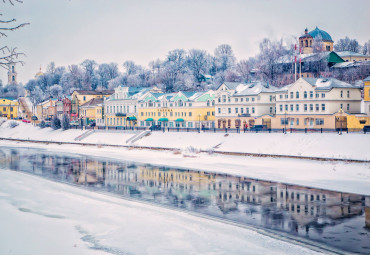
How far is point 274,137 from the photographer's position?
5525 centimetres

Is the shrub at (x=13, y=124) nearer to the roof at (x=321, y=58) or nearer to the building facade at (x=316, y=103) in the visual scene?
the roof at (x=321, y=58)

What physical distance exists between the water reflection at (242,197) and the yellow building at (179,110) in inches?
1145

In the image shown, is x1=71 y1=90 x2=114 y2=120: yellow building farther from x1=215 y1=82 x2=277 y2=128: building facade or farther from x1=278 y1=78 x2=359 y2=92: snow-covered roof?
x1=278 y1=78 x2=359 y2=92: snow-covered roof

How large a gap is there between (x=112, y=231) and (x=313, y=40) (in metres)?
108

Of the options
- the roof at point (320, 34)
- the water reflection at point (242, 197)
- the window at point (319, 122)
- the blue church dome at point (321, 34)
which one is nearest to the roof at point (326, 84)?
the window at point (319, 122)

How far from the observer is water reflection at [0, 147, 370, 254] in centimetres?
2467

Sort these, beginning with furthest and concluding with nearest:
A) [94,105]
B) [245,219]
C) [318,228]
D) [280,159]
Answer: [94,105]
[280,159]
[245,219]
[318,228]

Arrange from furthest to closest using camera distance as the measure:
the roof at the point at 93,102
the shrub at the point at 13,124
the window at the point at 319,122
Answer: the shrub at the point at 13,124
the roof at the point at 93,102
the window at the point at 319,122

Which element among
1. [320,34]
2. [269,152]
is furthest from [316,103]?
[320,34]

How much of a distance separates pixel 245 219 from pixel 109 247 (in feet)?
29.4

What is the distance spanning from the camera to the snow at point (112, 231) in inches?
836

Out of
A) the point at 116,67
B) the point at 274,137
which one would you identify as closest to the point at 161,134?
the point at 274,137

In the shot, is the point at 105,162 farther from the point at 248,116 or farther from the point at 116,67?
the point at 116,67

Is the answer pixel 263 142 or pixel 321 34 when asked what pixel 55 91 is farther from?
pixel 263 142
